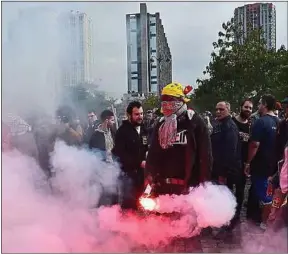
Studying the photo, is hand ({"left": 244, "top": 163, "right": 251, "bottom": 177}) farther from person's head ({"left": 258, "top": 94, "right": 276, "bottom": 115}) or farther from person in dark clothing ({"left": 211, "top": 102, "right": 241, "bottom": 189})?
person's head ({"left": 258, "top": 94, "right": 276, "bottom": 115})

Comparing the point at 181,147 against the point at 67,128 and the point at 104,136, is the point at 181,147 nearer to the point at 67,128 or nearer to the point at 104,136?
the point at 67,128

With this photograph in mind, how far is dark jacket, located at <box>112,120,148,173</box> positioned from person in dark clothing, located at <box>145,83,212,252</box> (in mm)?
912

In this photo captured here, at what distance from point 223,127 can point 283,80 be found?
191 inches

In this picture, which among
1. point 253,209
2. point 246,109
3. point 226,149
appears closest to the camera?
point 226,149

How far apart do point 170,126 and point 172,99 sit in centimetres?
26

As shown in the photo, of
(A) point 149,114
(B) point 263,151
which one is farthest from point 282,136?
(A) point 149,114

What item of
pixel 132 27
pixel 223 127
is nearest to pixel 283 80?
pixel 223 127

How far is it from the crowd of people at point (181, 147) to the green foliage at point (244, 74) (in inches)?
71.8

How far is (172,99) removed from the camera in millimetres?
4332

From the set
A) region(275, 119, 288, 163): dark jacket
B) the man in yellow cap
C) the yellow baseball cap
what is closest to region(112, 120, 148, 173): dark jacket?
the man in yellow cap

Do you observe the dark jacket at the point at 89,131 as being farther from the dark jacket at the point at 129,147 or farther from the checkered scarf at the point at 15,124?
the checkered scarf at the point at 15,124

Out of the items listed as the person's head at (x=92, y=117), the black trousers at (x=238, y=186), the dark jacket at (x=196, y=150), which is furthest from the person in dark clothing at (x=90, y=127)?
the black trousers at (x=238, y=186)

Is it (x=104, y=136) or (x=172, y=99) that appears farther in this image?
(x=104, y=136)

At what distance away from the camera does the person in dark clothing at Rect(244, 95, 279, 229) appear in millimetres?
5445
